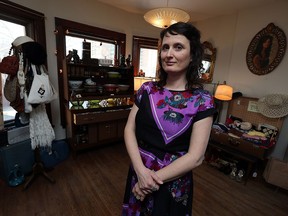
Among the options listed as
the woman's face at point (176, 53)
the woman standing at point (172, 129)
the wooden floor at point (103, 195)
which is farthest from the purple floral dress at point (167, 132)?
the wooden floor at point (103, 195)

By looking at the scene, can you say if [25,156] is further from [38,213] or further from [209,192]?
[209,192]

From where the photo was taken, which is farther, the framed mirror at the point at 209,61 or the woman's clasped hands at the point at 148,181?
the framed mirror at the point at 209,61

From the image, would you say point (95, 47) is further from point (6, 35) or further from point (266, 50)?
point (266, 50)

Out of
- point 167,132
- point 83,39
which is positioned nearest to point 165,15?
point 167,132

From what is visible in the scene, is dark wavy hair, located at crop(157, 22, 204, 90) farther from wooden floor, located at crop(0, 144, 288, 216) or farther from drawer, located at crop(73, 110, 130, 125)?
drawer, located at crop(73, 110, 130, 125)

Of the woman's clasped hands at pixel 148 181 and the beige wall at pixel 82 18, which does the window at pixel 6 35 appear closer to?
the beige wall at pixel 82 18

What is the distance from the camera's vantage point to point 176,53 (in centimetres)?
77

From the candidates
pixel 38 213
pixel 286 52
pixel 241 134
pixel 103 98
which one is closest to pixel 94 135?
pixel 103 98

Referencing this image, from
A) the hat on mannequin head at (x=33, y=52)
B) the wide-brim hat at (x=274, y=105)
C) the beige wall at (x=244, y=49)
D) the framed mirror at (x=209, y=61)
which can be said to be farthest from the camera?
the framed mirror at (x=209, y=61)

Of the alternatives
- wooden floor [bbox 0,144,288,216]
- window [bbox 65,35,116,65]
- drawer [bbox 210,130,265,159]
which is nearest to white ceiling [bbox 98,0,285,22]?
window [bbox 65,35,116,65]

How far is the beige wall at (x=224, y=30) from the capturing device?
229 cm

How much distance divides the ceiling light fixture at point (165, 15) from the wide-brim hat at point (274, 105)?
1.60m

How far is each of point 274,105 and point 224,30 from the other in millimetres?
1562

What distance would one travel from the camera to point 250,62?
102 inches
